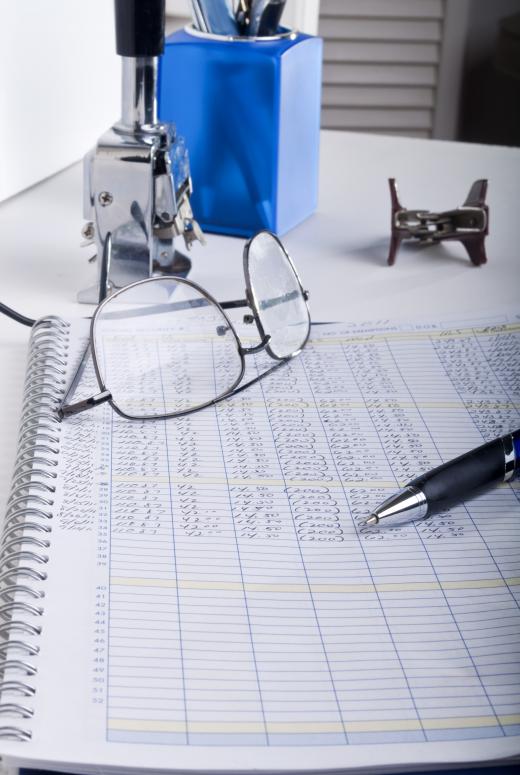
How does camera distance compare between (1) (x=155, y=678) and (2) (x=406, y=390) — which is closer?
(1) (x=155, y=678)

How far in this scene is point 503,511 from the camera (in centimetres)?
47

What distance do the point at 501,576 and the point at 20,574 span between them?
206 mm

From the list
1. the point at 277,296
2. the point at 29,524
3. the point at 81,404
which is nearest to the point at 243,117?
the point at 277,296

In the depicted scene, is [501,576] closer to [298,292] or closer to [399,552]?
[399,552]

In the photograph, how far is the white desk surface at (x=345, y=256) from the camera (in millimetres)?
682

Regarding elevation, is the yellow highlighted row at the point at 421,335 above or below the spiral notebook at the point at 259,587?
above

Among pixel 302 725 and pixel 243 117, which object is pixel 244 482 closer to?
pixel 302 725

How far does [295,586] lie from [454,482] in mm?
105

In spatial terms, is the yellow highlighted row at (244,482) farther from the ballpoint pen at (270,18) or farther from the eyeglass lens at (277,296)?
the ballpoint pen at (270,18)

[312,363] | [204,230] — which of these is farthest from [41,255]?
[312,363]

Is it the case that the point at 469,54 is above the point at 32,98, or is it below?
below

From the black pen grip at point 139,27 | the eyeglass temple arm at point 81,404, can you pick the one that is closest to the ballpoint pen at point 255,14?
the black pen grip at point 139,27

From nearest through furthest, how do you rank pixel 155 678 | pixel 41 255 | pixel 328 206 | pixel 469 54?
pixel 155 678 → pixel 41 255 → pixel 328 206 → pixel 469 54

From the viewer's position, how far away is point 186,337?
610 millimetres
